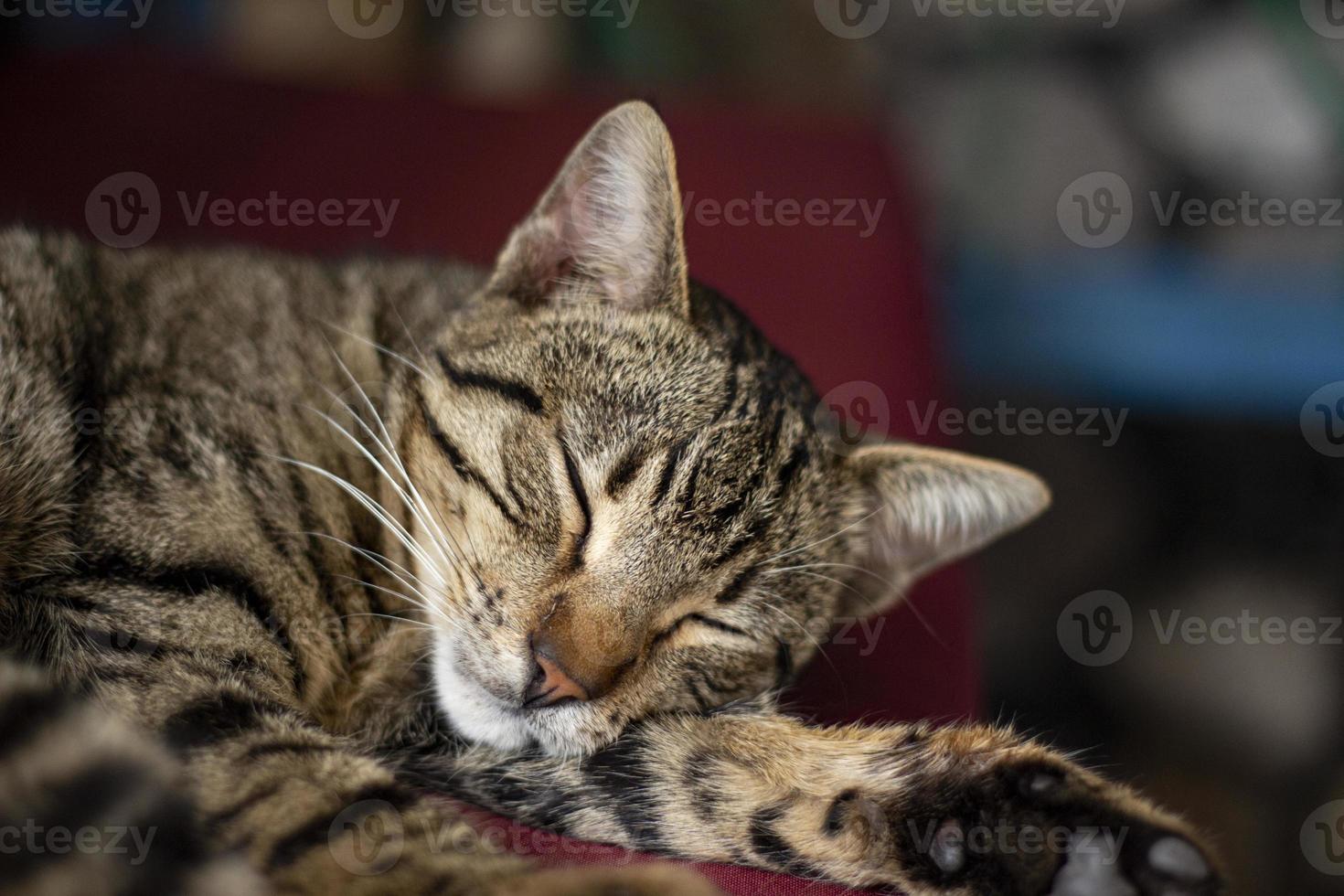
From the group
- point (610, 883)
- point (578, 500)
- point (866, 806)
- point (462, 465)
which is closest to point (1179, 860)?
point (866, 806)

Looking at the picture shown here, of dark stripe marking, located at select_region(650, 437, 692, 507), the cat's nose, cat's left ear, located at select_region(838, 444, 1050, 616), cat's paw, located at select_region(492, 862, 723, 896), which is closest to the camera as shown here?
cat's paw, located at select_region(492, 862, 723, 896)

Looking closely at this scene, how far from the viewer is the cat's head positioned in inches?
57.6

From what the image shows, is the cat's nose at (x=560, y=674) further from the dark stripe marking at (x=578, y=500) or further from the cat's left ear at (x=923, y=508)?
the cat's left ear at (x=923, y=508)

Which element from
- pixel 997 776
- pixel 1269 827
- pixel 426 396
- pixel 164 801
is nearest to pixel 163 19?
pixel 426 396

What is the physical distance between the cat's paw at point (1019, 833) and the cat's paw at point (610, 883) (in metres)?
0.32

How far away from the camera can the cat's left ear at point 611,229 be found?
1586mm

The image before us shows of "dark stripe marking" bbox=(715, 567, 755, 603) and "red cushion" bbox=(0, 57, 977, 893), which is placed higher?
"red cushion" bbox=(0, 57, 977, 893)

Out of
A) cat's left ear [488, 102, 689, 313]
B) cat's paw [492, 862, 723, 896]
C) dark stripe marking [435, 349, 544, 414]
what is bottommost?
cat's paw [492, 862, 723, 896]

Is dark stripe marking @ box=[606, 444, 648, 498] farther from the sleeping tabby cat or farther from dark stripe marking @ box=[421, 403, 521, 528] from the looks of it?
dark stripe marking @ box=[421, 403, 521, 528]

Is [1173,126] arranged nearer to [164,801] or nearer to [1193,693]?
[1193,693]

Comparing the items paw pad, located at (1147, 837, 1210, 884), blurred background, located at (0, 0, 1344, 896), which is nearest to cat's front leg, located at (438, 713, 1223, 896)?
paw pad, located at (1147, 837, 1210, 884)

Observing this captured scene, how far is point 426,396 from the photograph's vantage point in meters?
1.69

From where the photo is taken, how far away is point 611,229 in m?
1.69

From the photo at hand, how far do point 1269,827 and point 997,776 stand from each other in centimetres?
241
